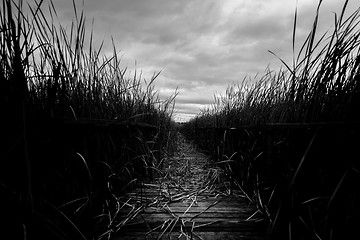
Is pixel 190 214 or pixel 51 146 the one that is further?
pixel 190 214

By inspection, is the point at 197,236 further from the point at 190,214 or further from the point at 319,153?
the point at 319,153

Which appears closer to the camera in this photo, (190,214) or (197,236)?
(197,236)

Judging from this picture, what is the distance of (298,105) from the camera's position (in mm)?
1354

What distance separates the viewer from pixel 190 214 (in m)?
1.57

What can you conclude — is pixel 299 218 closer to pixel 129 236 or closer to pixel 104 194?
pixel 129 236

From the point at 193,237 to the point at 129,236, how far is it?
382mm

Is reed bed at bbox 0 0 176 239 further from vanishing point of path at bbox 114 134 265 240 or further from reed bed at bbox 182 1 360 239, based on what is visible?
reed bed at bbox 182 1 360 239

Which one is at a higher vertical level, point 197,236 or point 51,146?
point 51,146

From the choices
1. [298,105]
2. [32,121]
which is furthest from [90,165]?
Result: [298,105]

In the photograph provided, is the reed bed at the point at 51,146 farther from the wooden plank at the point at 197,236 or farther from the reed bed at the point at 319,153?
the reed bed at the point at 319,153

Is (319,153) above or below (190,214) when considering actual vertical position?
above

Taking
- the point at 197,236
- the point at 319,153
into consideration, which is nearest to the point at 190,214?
the point at 197,236

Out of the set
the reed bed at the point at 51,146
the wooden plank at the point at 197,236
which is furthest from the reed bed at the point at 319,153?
the reed bed at the point at 51,146

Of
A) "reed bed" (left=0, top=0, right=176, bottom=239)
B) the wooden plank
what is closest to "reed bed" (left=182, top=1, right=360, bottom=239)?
the wooden plank
